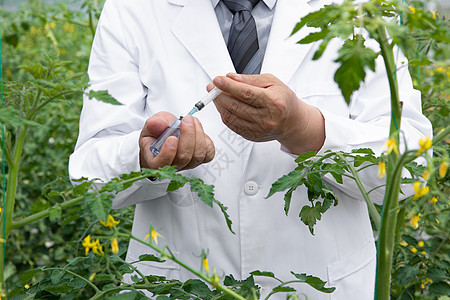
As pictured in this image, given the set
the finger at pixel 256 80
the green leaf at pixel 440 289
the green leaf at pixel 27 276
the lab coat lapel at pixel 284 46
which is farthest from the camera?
the lab coat lapel at pixel 284 46

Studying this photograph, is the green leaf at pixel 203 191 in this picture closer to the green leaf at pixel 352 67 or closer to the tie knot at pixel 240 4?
the green leaf at pixel 352 67

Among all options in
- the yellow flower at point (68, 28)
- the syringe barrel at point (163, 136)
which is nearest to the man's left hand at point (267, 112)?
the syringe barrel at point (163, 136)

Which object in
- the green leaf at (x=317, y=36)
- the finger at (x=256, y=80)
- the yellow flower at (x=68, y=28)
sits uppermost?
the green leaf at (x=317, y=36)

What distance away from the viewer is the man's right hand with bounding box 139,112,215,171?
3.59ft

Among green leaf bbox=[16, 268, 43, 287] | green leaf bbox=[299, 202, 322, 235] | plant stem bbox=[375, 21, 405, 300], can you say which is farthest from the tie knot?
green leaf bbox=[16, 268, 43, 287]

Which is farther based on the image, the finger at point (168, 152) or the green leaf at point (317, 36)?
the finger at point (168, 152)

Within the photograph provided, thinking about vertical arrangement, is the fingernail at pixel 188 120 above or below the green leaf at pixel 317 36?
below

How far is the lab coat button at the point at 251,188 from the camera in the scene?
1.31 meters

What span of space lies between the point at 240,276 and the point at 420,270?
0.43 meters

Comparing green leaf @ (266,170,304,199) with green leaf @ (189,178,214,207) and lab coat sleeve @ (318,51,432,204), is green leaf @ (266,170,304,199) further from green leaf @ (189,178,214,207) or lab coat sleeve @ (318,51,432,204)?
lab coat sleeve @ (318,51,432,204)

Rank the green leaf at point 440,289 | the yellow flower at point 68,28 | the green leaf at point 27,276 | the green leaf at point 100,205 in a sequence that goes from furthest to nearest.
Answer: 1. the yellow flower at point 68,28
2. the green leaf at point 440,289
3. the green leaf at point 27,276
4. the green leaf at point 100,205

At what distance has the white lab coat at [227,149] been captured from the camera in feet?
4.33

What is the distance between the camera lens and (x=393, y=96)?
0.75 m

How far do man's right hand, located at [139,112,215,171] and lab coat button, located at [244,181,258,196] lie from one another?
7.5 inches
